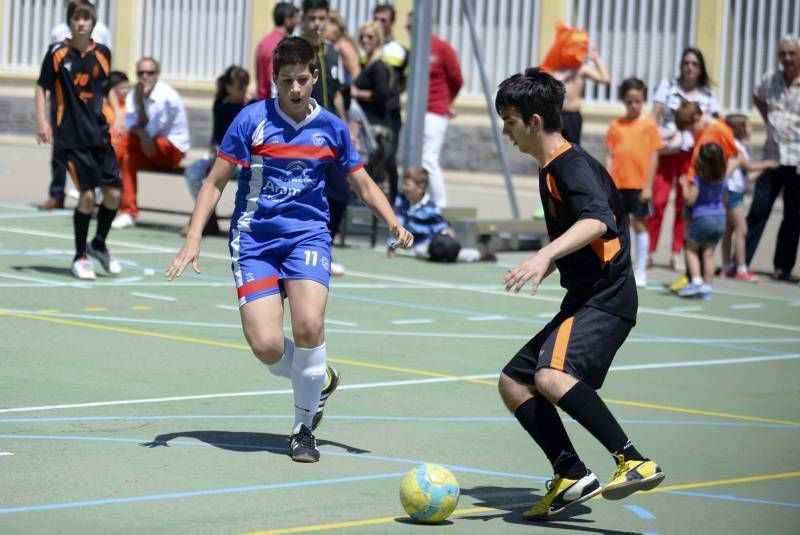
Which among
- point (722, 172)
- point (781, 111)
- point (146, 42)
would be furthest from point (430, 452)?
point (146, 42)

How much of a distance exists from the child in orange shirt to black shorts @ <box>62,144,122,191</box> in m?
5.10

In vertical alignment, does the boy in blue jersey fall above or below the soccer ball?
above

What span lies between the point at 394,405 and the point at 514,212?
395 inches

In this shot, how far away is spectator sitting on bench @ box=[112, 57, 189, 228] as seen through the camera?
17.8 m

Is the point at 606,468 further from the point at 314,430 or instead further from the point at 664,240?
the point at 664,240

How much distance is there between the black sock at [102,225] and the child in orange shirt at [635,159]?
510 centimetres

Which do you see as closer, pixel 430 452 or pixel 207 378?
pixel 430 452

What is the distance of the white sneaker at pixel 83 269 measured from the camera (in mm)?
13258

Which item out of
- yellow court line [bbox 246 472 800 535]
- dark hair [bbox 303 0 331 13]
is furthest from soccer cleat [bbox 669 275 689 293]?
yellow court line [bbox 246 472 800 535]

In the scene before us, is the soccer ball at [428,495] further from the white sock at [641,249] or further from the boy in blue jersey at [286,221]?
the white sock at [641,249]

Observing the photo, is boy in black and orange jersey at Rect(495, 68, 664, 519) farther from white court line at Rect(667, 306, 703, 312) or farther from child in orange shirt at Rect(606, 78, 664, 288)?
child in orange shirt at Rect(606, 78, 664, 288)

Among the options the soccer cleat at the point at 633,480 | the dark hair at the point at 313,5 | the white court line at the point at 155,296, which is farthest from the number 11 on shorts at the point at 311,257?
the dark hair at the point at 313,5

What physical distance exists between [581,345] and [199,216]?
6.73 feet

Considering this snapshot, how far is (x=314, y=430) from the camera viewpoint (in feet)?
26.1
